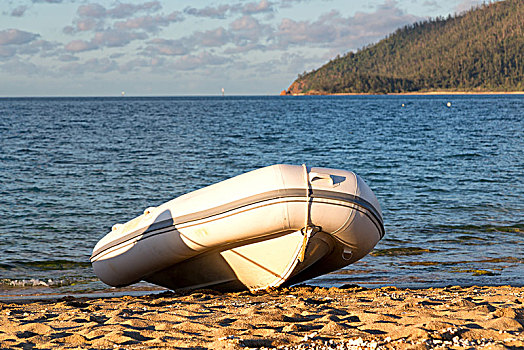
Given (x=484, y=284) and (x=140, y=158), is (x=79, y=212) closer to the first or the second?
(x=484, y=284)

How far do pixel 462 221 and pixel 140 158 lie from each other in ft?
38.3

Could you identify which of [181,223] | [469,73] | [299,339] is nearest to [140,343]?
[299,339]

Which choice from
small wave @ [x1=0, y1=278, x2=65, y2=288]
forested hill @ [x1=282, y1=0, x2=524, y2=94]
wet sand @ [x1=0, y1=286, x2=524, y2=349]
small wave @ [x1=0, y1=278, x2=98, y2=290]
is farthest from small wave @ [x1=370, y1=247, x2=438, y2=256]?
forested hill @ [x1=282, y1=0, x2=524, y2=94]

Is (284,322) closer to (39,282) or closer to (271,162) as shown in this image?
(39,282)

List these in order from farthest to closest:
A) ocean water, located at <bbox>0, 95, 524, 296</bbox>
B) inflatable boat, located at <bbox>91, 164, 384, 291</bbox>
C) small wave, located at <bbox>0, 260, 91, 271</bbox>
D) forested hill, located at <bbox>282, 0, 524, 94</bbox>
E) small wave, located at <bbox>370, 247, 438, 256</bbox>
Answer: forested hill, located at <bbox>282, 0, 524, 94</bbox> → small wave, located at <bbox>370, 247, 438, 256</bbox> → small wave, located at <bbox>0, 260, 91, 271</bbox> → ocean water, located at <bbox>0, 95, 524, 296</bbox> → inflatable boat, located at <bbox>91, 164, 384, 291</bbox>

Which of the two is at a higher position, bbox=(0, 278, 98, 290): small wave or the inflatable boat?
the inflatable boat

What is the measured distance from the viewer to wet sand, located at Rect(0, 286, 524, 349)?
3422 millimetres

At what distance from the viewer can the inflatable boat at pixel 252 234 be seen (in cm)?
499

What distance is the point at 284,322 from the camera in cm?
400

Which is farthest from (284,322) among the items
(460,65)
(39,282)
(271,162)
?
(460,65)

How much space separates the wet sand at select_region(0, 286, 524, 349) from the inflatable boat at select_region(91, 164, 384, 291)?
41cm

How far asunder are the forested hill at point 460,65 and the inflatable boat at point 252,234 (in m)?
165

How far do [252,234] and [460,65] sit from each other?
171473 millimetres

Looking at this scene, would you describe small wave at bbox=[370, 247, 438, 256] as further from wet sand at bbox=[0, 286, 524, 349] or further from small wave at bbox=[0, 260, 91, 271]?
small wave at bbox=[0, 260, 91, 271]
